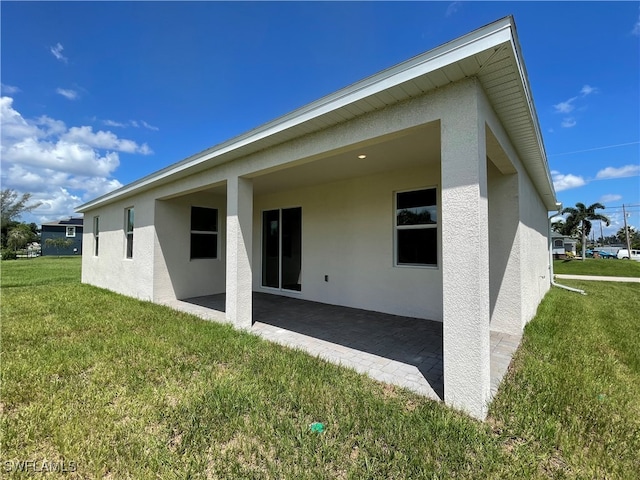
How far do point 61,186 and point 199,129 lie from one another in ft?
196

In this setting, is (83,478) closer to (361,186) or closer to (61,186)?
(361,186)

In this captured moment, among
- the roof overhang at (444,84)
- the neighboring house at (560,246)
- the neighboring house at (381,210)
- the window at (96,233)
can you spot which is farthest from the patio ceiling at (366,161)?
the neighboring house at (560,246)

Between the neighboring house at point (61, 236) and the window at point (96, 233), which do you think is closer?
the window at point (96, 233)

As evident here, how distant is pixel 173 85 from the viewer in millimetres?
9133

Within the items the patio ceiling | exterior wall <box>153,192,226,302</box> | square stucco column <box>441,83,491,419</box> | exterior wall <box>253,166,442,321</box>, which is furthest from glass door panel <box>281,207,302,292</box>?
square stucco column <box>441,83,491,419</box>

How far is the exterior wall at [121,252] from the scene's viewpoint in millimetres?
7605

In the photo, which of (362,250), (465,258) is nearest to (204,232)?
(362,250)

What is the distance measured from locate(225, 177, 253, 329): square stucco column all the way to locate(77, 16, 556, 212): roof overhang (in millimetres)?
752

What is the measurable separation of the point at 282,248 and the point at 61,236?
4298 centimetres

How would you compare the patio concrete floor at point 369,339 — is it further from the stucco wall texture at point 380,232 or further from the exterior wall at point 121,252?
the exterior wall at point 121,252

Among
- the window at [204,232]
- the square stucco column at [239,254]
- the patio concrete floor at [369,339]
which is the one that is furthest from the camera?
the window at [204,232]

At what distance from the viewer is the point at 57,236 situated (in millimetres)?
36469

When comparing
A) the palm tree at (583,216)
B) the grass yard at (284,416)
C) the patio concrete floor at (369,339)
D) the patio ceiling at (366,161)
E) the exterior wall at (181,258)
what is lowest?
the patio concrete floor at (369,339)

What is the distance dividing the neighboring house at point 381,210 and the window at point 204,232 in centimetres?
4
